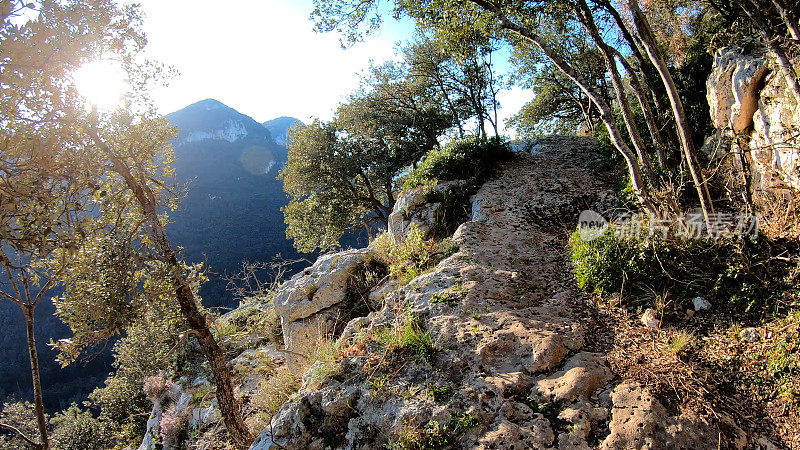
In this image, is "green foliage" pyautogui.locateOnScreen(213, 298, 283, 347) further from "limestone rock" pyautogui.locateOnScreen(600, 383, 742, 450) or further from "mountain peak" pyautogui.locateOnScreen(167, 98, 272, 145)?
"mountain peak" pyautogui.locateOnScreen(167, 98, 272, 145)

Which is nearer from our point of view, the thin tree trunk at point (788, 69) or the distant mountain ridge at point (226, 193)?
the thin tree trunk at point (788, 69)

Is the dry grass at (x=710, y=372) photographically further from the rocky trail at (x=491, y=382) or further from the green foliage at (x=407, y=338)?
the green foliage at (x=407, y=338)

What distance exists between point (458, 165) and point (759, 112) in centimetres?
664

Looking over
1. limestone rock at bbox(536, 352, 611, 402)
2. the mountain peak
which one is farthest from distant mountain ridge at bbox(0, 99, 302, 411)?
limestone rock at bbox(536, 352, 611, 402)

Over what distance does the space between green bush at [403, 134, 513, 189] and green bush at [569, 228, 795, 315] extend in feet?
17.4

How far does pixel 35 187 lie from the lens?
307 cm

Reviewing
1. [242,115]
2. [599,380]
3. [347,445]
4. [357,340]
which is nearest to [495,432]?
[599,380]

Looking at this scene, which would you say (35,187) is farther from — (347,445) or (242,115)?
(242,115)

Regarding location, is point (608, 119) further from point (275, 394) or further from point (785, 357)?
point (275, 394)

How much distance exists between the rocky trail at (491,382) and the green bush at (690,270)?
20.5 inches

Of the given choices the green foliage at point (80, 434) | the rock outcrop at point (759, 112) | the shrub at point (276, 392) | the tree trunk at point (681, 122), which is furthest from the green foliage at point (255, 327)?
the green foliage at point (80, 434)

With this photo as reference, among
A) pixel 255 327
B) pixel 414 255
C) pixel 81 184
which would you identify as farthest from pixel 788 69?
pixel 255 327

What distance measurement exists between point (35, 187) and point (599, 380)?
5.77m

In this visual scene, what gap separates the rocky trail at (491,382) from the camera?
11.0 ft
